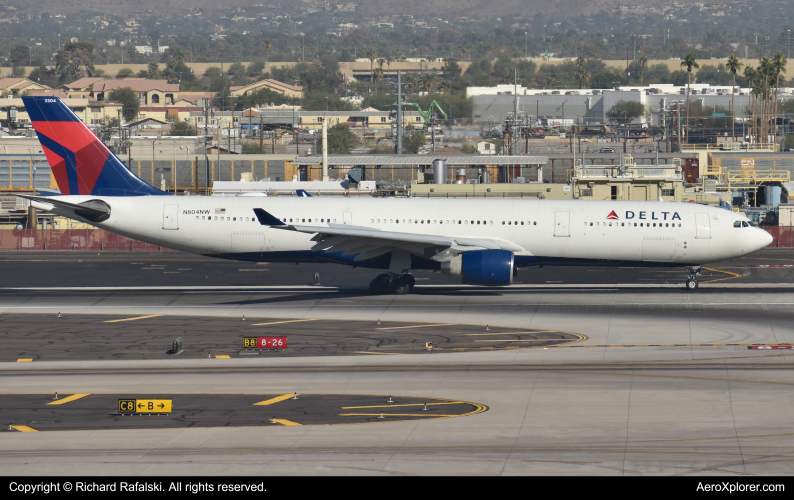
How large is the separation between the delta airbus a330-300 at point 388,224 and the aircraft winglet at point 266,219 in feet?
6.71

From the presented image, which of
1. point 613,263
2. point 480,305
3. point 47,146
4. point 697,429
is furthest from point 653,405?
point 47,146

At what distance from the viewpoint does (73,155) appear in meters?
43.1

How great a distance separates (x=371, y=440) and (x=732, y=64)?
136 meters

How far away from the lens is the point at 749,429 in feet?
68.9

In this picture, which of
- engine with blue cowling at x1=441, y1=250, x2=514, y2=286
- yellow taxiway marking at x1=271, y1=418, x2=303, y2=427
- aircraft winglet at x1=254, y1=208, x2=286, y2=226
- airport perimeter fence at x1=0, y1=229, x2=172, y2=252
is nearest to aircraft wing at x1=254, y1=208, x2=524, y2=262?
aircraft winglet at x1=254, y1=208, x2=286, y2=226

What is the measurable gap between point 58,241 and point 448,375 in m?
46.5

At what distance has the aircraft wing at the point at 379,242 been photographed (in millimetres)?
39156

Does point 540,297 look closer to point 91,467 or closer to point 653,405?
point 653,405

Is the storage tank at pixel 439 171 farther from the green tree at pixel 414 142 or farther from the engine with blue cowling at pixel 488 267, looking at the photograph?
the green tree at pixel 414 142

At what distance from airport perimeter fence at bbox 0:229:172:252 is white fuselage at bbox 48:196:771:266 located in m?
23.3

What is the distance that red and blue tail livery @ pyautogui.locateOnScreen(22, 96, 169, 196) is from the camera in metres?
42.9

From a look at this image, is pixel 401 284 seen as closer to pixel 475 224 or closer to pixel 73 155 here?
pixel 475 224

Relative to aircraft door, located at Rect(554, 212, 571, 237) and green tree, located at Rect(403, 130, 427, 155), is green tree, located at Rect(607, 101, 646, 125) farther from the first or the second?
aircraft door, located at Rect(554, 212, 571, 237)

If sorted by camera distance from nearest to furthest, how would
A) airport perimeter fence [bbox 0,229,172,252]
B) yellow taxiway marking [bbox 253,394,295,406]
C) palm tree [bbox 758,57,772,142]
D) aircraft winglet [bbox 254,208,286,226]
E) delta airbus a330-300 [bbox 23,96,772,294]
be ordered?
1. yellow taxiway marking [bbox 253,394,295,406]
2. aircraft winglet [bbox 254,208,286,226]
3. delta airbus a330-300 [bbox 23,96,772,294]
4. airport perimeter fence [bbox 0,229,172,252]
5. palm tree [bbox 758,57,772,142]
